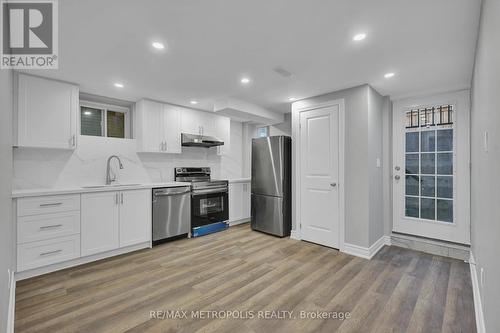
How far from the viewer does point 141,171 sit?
3930 millimetres

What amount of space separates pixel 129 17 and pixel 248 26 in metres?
0.90

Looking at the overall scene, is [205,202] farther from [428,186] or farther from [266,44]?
[428,186]

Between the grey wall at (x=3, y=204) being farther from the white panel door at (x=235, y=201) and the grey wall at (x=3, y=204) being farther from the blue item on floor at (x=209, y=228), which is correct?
the white panel door at (x=235, y=201)

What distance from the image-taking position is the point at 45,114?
282cm

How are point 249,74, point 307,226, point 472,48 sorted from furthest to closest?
point 307,226, point 249,74, point 472,48

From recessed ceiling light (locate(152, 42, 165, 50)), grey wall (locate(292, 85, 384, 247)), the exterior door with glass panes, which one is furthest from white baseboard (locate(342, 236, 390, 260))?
recessed ceiling light (locate(152, 42, 165, 50))

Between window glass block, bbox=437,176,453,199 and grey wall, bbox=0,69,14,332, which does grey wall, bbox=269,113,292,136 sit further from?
grey wall, bbox=0,69,14,332

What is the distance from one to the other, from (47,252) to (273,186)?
3.15m

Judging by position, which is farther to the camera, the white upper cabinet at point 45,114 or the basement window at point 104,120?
the basement window at point 104,120

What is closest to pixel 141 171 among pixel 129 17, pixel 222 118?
pixel 222 118

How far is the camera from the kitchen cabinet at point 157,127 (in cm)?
372

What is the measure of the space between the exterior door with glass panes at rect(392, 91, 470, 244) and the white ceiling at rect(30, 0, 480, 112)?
0.34m

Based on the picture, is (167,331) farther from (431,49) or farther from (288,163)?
(431,49)

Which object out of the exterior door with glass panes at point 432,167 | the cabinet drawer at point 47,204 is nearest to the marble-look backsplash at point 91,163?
the cabinet drawer at point 47,204
